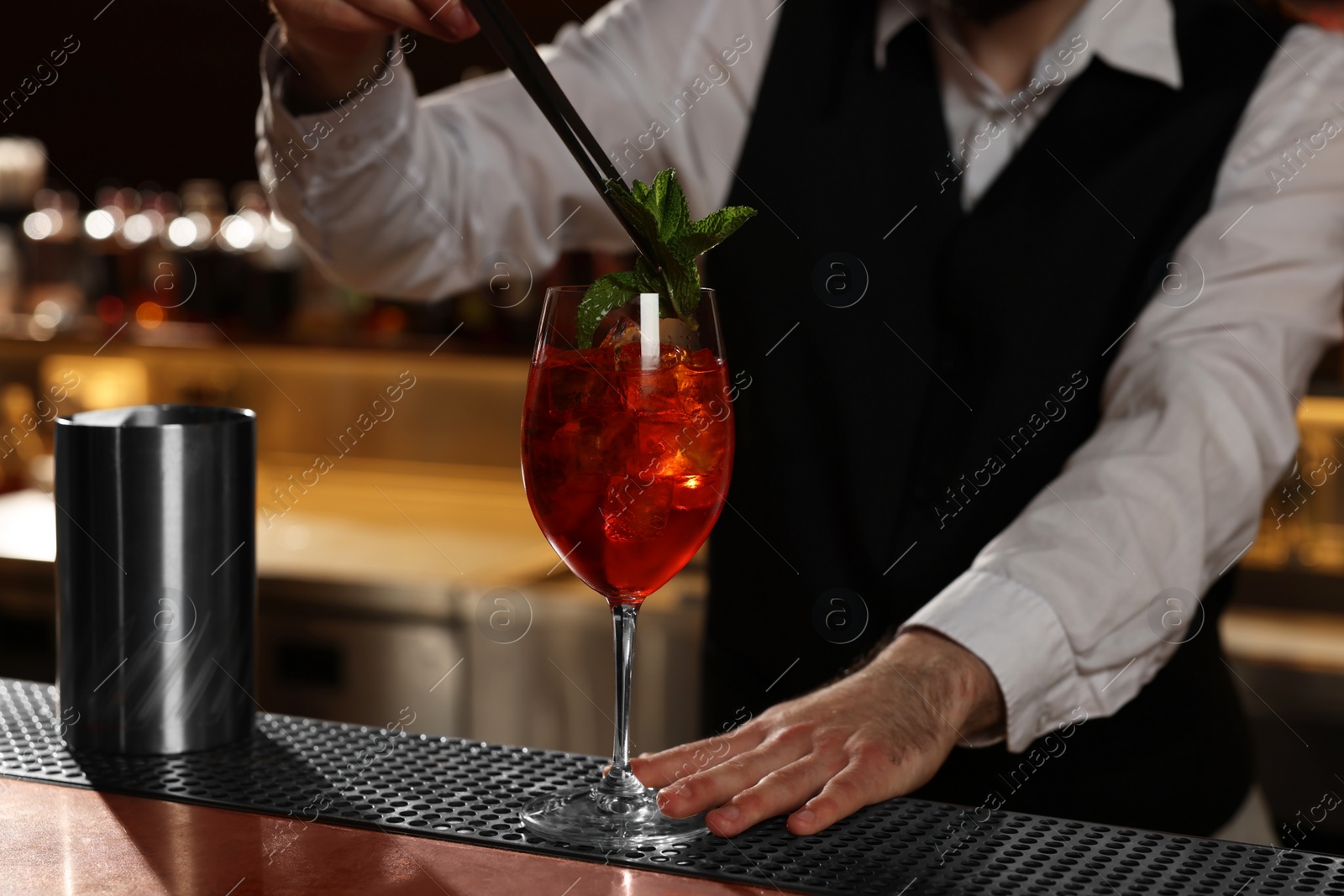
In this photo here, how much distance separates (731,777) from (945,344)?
75 cm

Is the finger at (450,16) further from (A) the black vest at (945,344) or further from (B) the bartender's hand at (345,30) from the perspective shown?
(A) the black vest at (945,344)

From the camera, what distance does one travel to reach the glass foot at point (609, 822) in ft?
2.24

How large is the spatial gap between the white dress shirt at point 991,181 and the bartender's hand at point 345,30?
33 mm

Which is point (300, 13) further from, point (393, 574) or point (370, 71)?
point (393, 574)

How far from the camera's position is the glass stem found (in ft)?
2.32

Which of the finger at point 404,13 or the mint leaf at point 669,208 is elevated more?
the finger at point 404,13

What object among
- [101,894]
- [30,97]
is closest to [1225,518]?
[101,894]

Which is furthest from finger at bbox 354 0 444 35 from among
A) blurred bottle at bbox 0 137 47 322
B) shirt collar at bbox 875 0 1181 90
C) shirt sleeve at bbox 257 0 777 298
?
blurred bottle at bbox 0 137 47 322

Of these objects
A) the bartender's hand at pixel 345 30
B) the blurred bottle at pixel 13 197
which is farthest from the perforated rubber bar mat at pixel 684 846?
the blurred bottle at pixel 13 197

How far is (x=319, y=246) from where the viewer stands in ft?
4.55

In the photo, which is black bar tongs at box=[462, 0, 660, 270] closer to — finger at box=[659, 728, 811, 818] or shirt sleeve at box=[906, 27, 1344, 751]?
finger at box=[659, 728, 811, 818]

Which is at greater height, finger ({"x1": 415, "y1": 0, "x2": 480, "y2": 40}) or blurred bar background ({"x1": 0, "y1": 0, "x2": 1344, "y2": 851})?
finger ({"x1": 415, "y1": 0, "x2": 480, "y2": 40})

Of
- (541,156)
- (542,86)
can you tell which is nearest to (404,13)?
(542,86)

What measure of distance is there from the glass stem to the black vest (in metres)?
0.63
